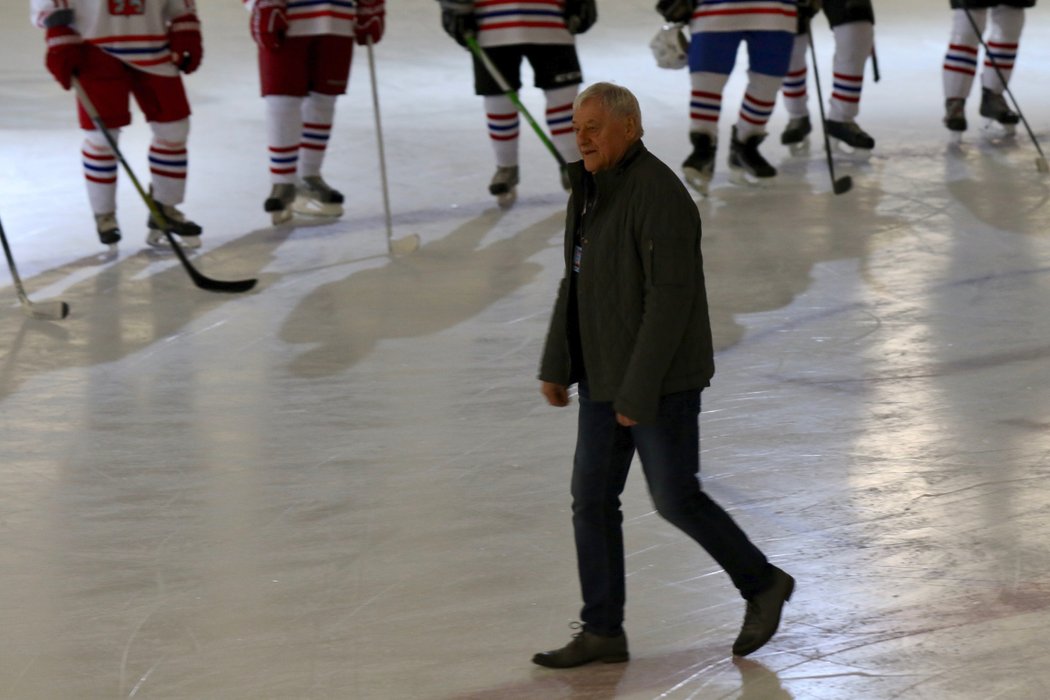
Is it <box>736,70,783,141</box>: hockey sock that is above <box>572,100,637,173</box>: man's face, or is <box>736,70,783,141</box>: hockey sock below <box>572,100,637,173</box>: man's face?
below

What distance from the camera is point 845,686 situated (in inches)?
90.0

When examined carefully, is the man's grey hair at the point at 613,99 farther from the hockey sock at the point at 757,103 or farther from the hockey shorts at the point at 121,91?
the hockey sock at the point at 757,103

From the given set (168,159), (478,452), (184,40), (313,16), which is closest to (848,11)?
(313,16)

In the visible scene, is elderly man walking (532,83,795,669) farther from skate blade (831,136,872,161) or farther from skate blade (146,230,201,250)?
skate blade (831,136,872,161)

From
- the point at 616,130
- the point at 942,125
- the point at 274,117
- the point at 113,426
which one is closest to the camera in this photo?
the point at 616,130

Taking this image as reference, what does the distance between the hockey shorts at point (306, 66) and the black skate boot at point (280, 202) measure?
0.37 metres

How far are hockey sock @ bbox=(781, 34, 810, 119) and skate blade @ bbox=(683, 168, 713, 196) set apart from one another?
3.51ft

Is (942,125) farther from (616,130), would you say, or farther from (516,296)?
(616,130)

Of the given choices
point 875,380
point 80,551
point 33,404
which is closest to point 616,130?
point 80,551

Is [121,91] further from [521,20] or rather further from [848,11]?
[848,11]

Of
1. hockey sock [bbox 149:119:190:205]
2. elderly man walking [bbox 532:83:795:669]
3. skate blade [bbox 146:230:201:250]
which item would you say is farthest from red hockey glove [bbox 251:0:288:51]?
elderly man walking [bbox 532:83:795:669]

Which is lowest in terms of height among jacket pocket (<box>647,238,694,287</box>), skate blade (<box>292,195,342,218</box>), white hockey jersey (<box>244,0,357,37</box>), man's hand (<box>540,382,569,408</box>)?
skate blade (<box>292,195,342,218</box>)

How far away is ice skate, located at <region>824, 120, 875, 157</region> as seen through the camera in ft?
21.7

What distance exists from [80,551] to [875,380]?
6.52 feet
